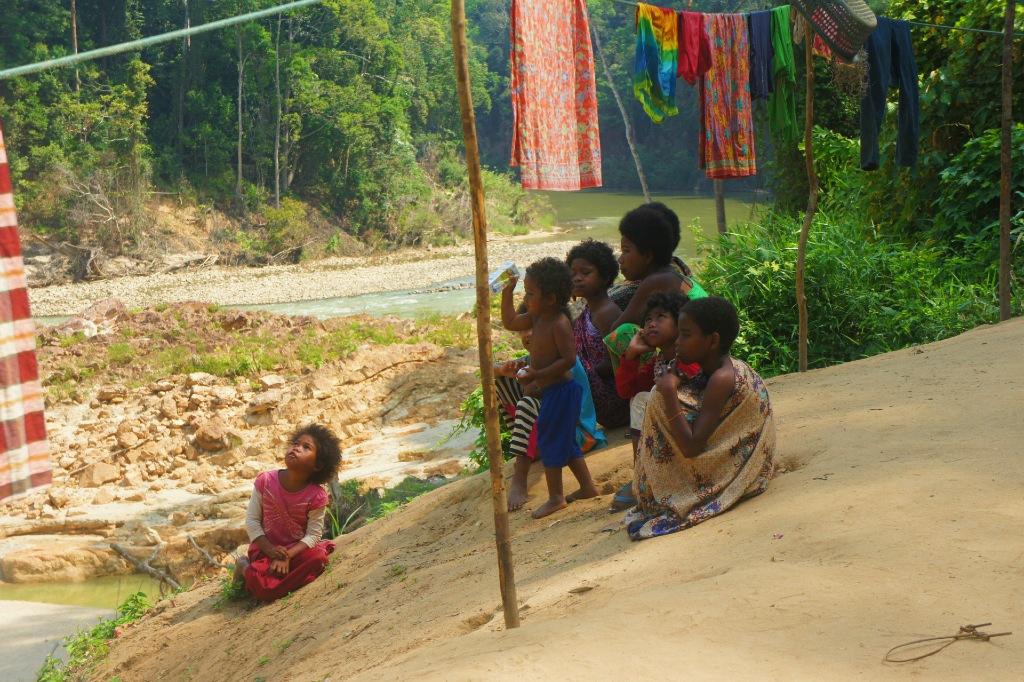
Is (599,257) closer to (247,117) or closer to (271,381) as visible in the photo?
(271,381)

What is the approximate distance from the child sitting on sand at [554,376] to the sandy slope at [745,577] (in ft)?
0.67

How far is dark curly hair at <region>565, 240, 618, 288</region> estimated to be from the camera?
469cm

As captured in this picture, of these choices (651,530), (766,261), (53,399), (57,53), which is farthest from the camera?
(57,53)

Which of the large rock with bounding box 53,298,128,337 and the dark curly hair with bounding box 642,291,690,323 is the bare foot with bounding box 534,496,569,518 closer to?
the dark curly hair with bounding box 642,291,690,323

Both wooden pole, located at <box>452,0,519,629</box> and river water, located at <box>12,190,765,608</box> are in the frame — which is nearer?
wooden pole, located at <box>452,0,519,629</box>

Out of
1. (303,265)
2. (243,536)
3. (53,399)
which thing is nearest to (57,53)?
(303,265)

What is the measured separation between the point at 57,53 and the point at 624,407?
2912cm

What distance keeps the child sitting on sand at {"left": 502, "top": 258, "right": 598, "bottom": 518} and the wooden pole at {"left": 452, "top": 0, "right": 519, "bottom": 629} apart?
1.34 meters

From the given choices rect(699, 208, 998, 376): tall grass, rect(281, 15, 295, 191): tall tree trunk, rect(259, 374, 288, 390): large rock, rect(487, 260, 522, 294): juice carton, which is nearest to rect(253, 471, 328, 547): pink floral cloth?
rect(487, 260, 522, 294): juice carton

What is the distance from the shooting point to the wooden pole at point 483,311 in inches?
112

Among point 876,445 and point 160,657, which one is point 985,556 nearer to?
point 876,445

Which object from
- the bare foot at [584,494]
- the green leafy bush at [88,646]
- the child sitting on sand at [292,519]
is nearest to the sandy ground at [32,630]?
the green leafy bush at [88,646]

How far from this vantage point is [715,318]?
136 inches

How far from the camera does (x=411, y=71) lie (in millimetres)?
36781
